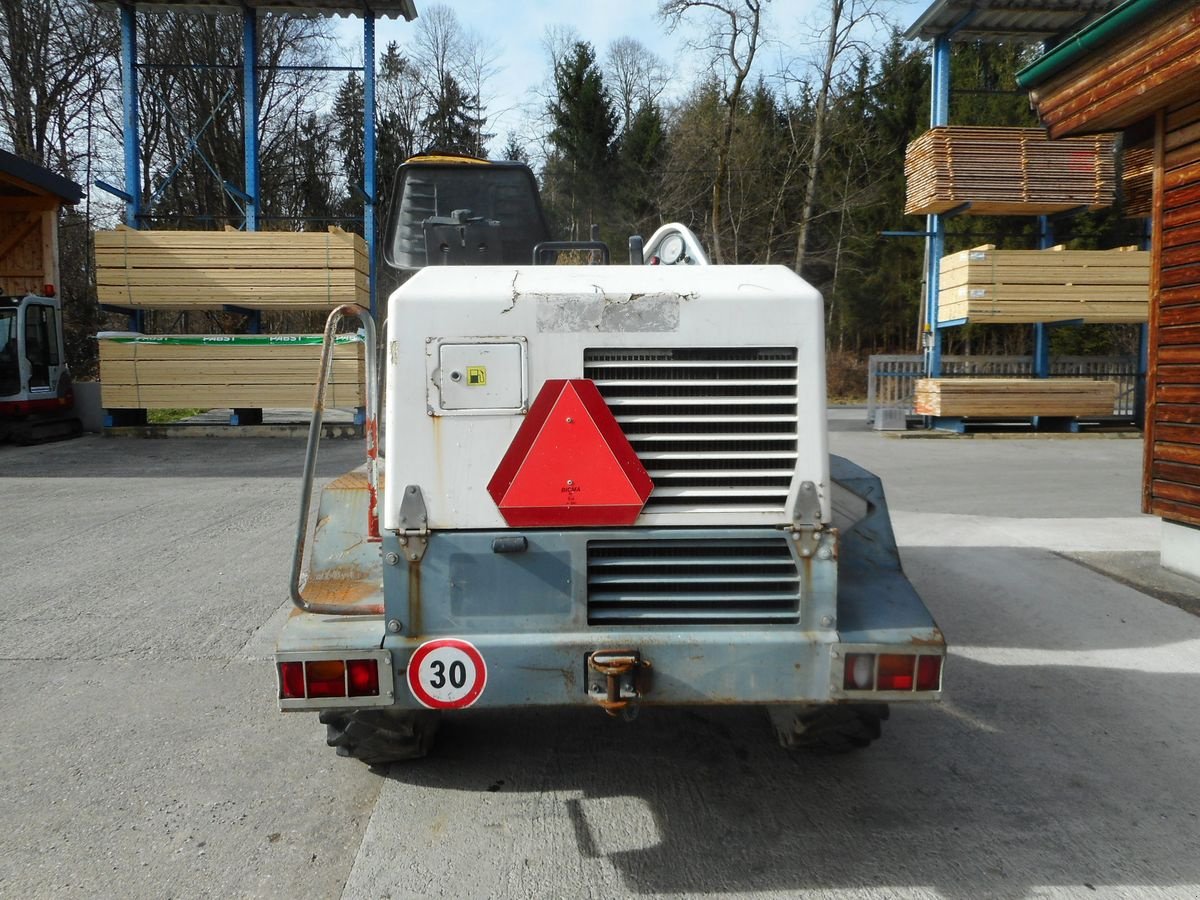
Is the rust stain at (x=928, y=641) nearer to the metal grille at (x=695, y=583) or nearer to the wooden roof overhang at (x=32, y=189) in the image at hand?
the metal grille at (x=695, y=583)

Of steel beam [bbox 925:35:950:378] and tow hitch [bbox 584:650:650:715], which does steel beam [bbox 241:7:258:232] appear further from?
A: tow hitch [bbox 584:650:650:715]

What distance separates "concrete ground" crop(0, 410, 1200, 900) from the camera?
9.14 ft

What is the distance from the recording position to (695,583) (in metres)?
2.82

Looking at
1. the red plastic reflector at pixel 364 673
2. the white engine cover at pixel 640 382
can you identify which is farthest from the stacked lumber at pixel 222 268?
the red plastic reflector at pixel 364 673

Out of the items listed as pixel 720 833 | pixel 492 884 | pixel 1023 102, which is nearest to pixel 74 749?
pixel 492 884

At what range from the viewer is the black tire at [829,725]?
311 cm

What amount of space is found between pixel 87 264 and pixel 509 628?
3224 cm

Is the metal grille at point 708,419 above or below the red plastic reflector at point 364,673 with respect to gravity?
A: above

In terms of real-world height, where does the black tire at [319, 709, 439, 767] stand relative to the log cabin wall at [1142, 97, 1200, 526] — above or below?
below

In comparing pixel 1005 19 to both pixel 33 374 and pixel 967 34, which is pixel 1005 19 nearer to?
pixel 967 34

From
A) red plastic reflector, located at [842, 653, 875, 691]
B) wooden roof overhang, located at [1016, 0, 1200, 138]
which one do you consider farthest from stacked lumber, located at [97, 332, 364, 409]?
red plastic reflector, located at [842, 653, 875, 691]

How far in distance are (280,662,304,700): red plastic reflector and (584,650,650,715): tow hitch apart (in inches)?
33.3

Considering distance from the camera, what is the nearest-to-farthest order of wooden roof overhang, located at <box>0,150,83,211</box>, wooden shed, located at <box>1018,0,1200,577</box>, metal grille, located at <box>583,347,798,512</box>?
1. metal grille, located at <box>583,347,798,512</box>
2. wooden shed, located at <box>1018,0,1200,577</box>
3. wooden roof overhang, located at <box>0,150,83,211</box>

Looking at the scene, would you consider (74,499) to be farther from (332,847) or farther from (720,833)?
(720,833)
